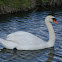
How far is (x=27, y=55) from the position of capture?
9867mm

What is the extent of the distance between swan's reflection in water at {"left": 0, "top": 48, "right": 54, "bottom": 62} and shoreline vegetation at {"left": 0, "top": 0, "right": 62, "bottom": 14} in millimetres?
10962

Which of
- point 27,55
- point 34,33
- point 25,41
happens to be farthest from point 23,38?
point 34,33

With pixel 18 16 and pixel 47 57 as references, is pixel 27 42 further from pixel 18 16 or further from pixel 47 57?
pixel 18 16

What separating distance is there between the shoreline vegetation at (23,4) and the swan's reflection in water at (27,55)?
10962 mm

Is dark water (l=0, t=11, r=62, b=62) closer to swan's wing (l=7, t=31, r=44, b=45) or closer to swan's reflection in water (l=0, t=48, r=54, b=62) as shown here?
swan's reflection in water (l=0, t=48, r=54, b=62)

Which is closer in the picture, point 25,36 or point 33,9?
point 25,36

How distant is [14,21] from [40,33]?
475cm

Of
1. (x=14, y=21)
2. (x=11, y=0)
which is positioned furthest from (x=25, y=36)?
(x=11, y=0)

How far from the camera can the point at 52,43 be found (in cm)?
1080

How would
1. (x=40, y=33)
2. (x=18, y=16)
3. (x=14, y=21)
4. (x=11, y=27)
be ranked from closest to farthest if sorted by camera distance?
(x=40, y=33)
(x=11, y=27)
(x=14, y=21)
(x=18, y=16)

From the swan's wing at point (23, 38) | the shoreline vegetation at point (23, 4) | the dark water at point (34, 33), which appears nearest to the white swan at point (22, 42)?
the swan's wing at point (23, 38)

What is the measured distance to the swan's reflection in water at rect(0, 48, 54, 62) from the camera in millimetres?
9336

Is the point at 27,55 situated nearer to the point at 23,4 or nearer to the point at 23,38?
the point at 23,38

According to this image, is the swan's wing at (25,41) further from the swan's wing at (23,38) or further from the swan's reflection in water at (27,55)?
the swan's reflection in water at (27,55)
